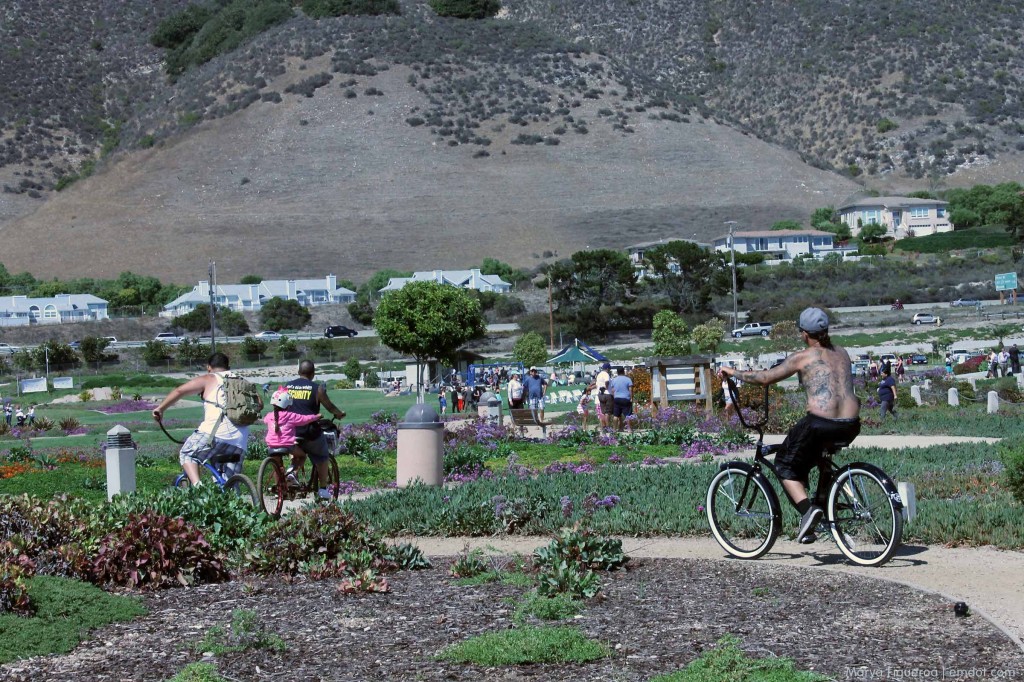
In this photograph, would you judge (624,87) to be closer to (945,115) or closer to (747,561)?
(945,115)

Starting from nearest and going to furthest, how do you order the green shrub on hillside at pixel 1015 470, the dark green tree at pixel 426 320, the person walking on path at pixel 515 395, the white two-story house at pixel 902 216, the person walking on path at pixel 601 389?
the green shrub on hillside at pixel 1015 470
the person walking on path at pixel 601 389
the person walking on path at pixel 515 395
the dark green tree at pixel 426 320
the white two-story house at pixel 902 216

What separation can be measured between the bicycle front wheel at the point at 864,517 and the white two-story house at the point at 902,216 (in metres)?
103

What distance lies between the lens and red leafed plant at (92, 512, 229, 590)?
820 cm

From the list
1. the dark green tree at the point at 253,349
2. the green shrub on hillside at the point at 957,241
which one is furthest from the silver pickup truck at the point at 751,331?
the green shrub on hillside at the point at 957,241

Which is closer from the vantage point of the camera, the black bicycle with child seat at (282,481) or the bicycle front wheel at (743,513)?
the bicycle front wheel at (743,513)

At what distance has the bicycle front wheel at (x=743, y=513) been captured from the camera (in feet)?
27.9

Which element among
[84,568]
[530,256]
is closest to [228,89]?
[530,256]

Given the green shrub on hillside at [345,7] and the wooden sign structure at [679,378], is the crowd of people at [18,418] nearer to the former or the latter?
the wooden sign structure at [679,378]

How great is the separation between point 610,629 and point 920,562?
2.46 metres

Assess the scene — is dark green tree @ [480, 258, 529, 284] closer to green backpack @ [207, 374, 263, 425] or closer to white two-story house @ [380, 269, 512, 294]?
white two-story house @ [380, 269, 512, 294]

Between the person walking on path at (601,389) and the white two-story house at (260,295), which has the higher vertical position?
the white two-story house at (260,295)

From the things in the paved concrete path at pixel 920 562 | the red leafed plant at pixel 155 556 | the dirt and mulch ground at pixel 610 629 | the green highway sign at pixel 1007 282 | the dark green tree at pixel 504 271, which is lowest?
the paved concrete path at pixel 920 562

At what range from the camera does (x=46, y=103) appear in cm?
16962

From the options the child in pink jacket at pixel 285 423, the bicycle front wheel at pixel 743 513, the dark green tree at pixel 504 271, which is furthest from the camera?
the dark green tree at pixel 504 271
